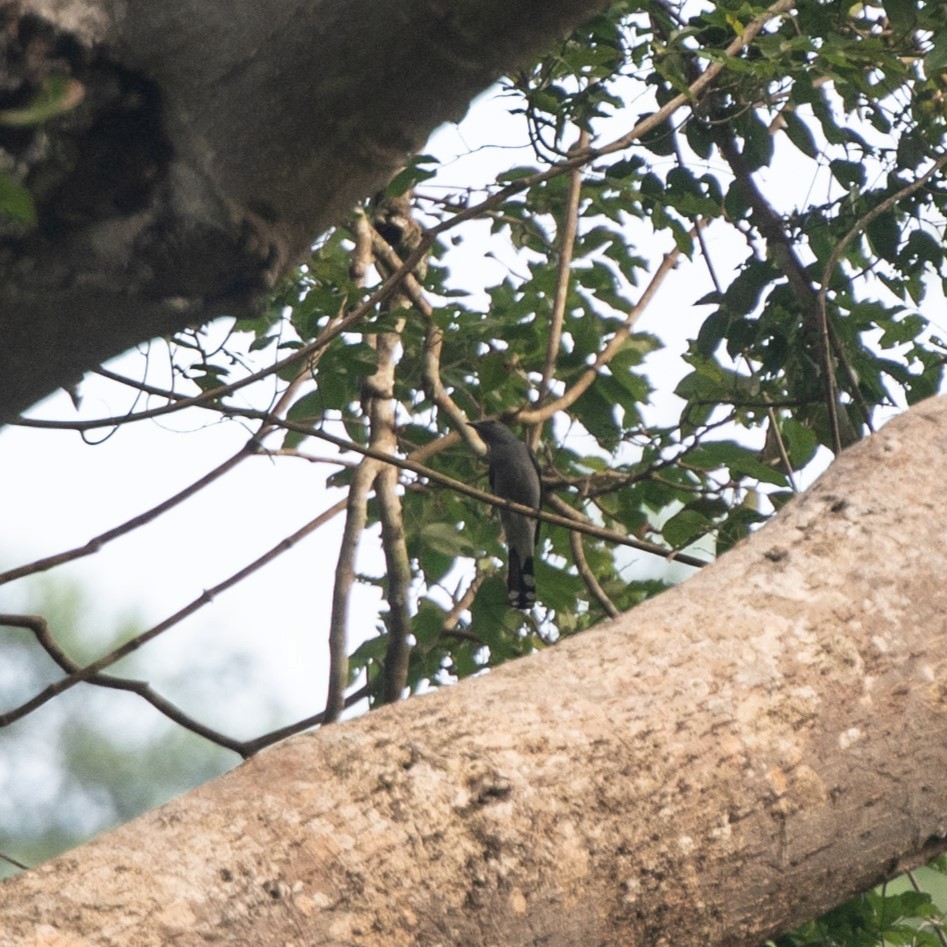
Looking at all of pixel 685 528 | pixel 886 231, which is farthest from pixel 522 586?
pixel 886 231

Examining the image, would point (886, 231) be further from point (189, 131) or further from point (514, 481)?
point (189, 131)

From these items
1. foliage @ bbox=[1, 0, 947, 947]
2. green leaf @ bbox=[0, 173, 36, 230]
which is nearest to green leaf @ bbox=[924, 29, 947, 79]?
foliage @ bbox=[1, 0, 947, 947]

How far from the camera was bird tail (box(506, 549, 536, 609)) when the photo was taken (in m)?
3.15

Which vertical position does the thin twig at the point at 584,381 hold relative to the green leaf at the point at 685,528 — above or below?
above

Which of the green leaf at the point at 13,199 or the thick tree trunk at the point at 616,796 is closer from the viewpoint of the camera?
the green leaf at the point at 13,199

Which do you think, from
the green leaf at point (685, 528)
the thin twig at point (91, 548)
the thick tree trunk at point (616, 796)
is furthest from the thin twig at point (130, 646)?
the thick tree trunk at point (616, 796)

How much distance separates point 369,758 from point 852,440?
1.89 meters

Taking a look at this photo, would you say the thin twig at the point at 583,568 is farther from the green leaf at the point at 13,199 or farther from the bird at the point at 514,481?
the green leaf at the point at 13,199

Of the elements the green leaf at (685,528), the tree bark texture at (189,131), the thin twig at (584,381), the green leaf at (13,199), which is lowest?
the green leaf at (13,199)

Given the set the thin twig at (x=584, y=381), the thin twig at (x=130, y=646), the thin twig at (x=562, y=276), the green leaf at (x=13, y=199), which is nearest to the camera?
the green leaf at (x=13, y=199)

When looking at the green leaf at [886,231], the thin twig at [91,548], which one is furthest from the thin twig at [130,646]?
the green leaf at [886,231]

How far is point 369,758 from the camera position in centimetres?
115

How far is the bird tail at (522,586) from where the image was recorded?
3.15 m

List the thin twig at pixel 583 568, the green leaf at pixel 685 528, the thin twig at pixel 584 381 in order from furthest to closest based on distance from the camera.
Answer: the thin twig at pixel 584 381 → the thin twig at pixel 583 568 → the green leaf at pixel 685 528
